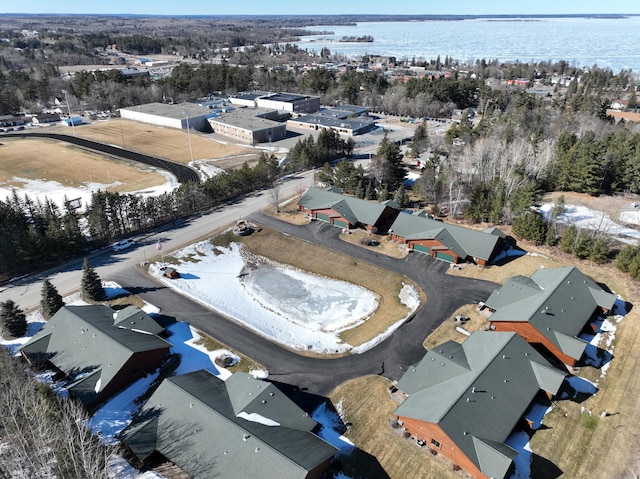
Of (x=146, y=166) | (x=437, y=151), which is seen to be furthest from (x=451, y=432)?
(x=146, y=166)

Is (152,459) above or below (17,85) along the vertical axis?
below

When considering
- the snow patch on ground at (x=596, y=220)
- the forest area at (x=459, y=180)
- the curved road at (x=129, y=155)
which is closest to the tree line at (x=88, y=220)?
the forest area at (x=459, y=180)

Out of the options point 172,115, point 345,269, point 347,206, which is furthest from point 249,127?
point 345,269

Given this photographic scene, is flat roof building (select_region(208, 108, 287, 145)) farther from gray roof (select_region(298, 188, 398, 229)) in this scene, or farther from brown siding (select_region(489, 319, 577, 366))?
brown siding (select_region(489, 319, 577, 366))

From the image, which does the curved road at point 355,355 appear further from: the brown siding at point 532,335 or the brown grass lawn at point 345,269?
the brown siding at point 532,335

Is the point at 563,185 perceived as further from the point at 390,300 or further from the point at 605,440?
the point at 605,440

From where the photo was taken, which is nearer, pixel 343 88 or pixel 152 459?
pixel 152 459
